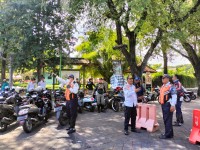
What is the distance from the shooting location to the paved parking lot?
665 cm

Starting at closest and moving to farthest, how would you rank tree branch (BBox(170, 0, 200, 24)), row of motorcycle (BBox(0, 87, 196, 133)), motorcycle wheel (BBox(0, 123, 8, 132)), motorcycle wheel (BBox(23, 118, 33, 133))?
motorcycle wheel (BBox(23, 118, 33, 133))
row of motorcycle (BBox(0, 87, 196, 133))
motorcycle wheel (BBox(0, 123, 8, 132))
tree branch (BBox(170, 0, 200, 24))

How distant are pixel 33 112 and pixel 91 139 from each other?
2.50 metres

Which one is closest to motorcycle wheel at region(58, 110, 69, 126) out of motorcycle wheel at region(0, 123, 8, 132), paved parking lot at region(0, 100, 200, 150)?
paved parking lot at region(0, 100, 200, 150)

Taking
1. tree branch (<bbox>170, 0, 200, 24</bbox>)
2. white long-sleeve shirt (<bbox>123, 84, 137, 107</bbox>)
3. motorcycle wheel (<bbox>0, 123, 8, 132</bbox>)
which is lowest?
motorcycle wheel (<bbox>0, 123, 8, 132</bbox>)

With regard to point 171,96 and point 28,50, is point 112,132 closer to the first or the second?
point 171,96

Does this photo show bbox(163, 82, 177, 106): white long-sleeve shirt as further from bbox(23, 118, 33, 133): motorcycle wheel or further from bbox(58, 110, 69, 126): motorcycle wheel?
bbox(23, 118, 33, 133): motorcycle wheel

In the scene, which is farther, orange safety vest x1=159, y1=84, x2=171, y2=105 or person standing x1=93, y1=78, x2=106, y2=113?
person standing x1=93, y1=78, x2=106, y2=113

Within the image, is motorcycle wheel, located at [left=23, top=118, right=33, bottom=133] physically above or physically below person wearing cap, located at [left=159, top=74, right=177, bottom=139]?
below

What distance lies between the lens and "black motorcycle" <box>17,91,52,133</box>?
834 centimetres

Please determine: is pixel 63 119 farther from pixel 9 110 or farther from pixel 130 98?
pixel 130 98

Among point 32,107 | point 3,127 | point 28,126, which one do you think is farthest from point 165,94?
point 3,127

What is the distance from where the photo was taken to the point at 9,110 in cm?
925

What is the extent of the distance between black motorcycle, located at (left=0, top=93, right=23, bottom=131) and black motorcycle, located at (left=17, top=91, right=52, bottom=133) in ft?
1.59

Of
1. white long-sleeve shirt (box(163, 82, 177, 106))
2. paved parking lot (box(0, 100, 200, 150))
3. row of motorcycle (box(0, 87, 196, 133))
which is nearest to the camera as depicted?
paved parking lot (box(0, 100, 200, 150))
